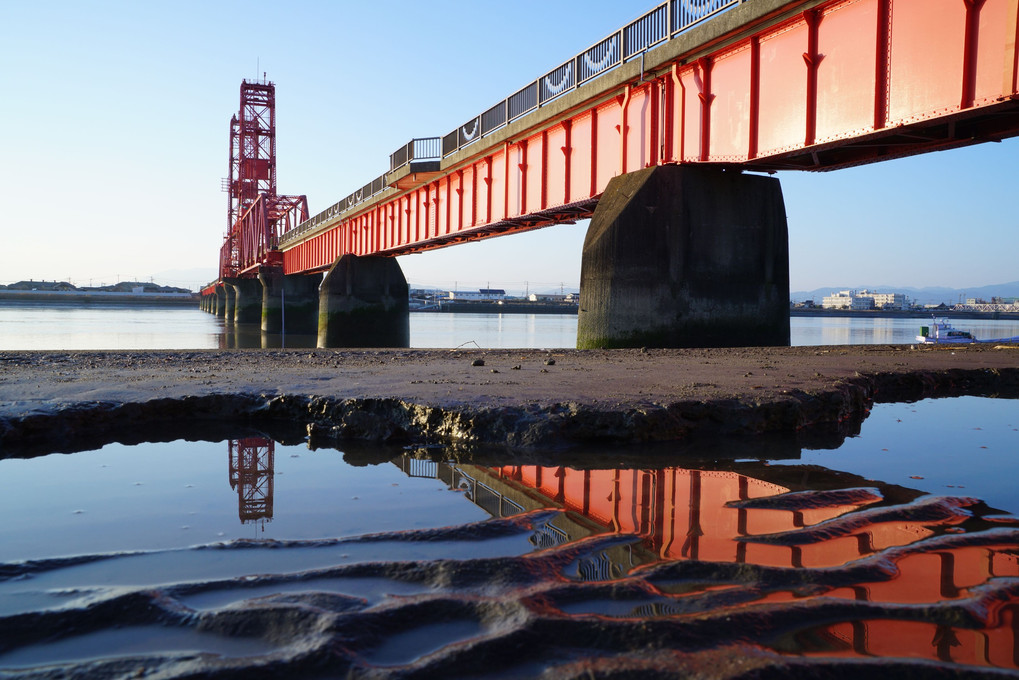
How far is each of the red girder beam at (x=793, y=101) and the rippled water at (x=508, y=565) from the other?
6.43m

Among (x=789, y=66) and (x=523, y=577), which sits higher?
(x=789, y=66)

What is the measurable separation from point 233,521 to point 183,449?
2.07 m

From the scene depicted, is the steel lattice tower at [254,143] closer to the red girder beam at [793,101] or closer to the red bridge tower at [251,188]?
the red bridge tower at [251,188]

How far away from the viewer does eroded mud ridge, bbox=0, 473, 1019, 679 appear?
2.07 meters

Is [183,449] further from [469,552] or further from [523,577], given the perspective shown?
[523,577]

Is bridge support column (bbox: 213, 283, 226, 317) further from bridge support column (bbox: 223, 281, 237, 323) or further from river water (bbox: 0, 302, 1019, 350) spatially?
river water (bbox: 0, 302, 1019, 350)

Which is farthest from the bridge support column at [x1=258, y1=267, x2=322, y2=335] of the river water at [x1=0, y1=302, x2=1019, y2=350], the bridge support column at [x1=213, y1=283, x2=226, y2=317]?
the bridge support column at [x1=213, y1=283, x2=226, y2=317]

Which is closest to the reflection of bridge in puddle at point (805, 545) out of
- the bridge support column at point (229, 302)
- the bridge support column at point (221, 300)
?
the bridge support column at point (229, 302)

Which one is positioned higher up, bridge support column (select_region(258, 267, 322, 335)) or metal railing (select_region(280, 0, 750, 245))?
metal railing (select_region(280, 0, 750, 245))

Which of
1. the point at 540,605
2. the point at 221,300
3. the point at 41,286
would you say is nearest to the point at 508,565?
the point at 540,605

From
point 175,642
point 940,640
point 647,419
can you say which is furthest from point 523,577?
point 647,419

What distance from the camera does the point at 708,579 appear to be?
2736mm

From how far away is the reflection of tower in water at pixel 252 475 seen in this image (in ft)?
12.4

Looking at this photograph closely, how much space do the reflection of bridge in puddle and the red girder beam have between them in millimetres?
7244
